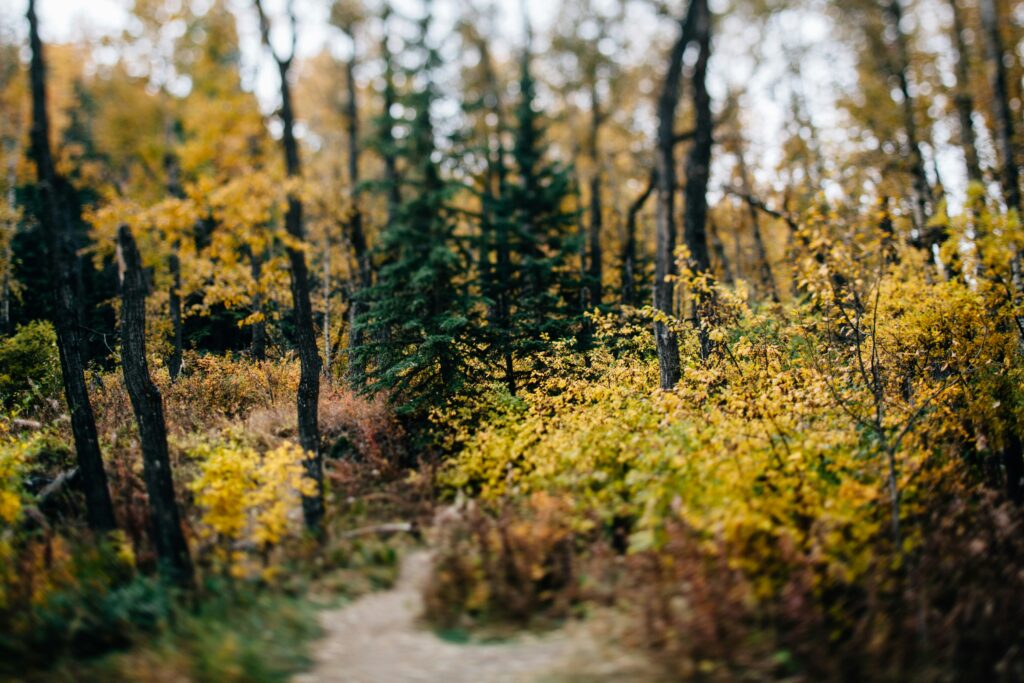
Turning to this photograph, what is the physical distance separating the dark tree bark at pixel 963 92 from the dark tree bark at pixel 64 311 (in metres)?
17.6

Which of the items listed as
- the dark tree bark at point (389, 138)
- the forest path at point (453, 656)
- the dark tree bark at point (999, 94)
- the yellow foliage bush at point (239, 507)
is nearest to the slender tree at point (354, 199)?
the dark tree bark at point (389, 138)

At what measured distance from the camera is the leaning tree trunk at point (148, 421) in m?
6.06

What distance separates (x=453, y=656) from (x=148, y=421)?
177 inches

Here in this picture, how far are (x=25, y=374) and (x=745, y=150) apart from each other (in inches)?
806

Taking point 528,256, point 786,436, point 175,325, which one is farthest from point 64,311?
point 528,256

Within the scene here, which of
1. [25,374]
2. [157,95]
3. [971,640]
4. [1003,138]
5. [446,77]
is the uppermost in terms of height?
[446,77]

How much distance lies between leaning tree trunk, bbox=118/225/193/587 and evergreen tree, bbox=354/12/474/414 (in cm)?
424

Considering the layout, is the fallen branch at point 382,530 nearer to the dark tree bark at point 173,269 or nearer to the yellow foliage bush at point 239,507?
the yellow foliage bush at point 239,507

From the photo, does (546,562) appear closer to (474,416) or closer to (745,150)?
(474,416)

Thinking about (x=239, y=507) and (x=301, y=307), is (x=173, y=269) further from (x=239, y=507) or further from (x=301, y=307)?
(x=239, y=507)

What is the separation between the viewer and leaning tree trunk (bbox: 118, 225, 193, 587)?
6.06 m

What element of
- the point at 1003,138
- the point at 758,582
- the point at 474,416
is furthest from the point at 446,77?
the point at 758,582

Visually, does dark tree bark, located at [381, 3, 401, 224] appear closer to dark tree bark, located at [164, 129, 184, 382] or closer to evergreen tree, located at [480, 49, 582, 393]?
evergreen tree, located at [480, 49, 582, 393]

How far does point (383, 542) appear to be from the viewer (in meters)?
6.52
